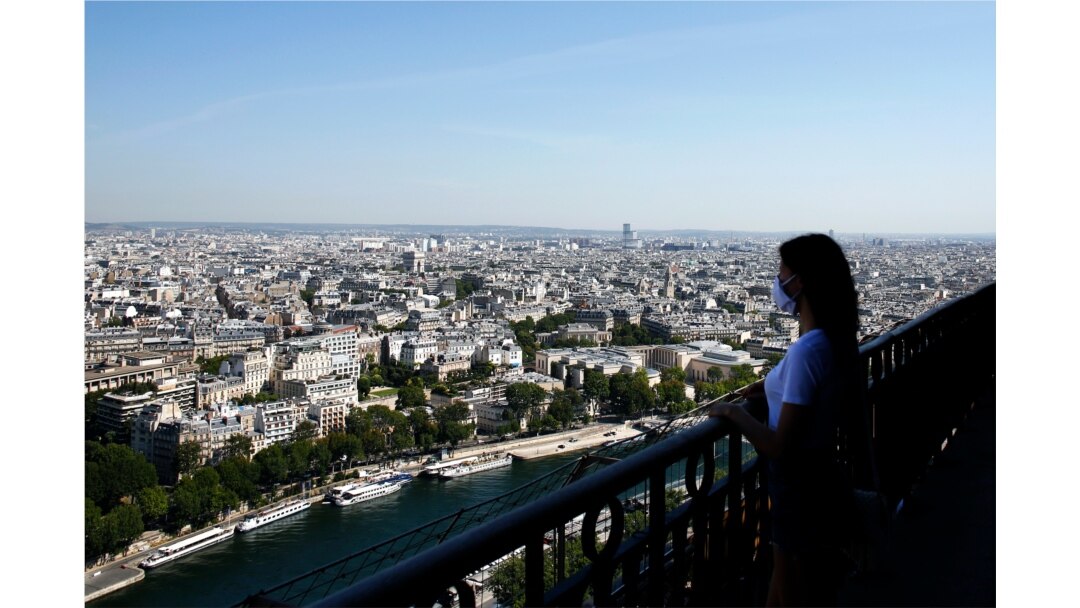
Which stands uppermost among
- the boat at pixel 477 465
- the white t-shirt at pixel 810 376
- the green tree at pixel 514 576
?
the white t-shirt at pixel 810 376

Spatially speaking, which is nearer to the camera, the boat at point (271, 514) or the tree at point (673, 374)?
the boat at point (271, 514)

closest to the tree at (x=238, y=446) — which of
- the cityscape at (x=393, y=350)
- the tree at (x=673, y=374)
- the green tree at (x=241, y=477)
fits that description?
the cityscape at (x=393, y=350)

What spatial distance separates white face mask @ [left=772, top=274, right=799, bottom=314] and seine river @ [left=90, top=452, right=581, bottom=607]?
590 cm

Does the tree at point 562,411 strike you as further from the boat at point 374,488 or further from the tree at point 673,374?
the boat at point 374,488

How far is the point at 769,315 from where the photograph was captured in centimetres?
2664

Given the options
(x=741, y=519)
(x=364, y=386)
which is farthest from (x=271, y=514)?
(x=741, y=519)

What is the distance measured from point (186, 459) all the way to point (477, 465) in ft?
10.7

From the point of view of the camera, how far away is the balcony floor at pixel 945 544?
1225mm

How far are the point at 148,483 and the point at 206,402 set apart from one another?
5683 mm

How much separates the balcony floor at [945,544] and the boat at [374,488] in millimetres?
8513

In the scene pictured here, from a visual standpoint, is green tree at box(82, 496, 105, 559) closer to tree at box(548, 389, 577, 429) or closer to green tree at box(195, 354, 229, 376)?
tree at box(548, 389, 577, 429)

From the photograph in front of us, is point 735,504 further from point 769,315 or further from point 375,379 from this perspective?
point 769,315

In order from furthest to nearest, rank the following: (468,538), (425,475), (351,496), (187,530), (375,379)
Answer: (375,379), (425,475), (351,496), (187,530), (468,538)

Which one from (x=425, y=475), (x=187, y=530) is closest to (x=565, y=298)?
(x=425, y=475)
